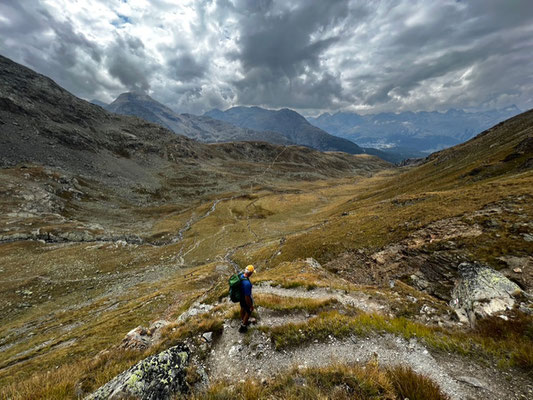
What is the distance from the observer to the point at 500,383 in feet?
20.4

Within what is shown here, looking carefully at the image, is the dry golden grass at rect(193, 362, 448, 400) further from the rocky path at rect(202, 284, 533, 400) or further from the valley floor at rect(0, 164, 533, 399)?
the valley floor at rect(0, 164, 533, 399)

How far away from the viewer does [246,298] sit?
10273mm

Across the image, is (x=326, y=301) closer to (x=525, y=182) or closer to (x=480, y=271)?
(x=480, y=271)

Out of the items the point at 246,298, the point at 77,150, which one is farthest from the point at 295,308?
the point at 77,150

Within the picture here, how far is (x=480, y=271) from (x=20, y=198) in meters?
123

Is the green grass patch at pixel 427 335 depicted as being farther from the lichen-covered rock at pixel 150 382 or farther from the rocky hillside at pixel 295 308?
the lichen-covered rock at pixel 150 382

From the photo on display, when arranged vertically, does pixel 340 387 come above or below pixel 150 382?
below

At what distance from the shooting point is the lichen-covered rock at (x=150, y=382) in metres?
6.38

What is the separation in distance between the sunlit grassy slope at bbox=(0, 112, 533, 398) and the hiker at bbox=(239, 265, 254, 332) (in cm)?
321

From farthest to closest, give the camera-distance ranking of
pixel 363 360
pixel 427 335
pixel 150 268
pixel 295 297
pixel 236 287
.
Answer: pixel 150 268, pixel 295 297, pixel 236 287, pixel 427 335, pixel 363 360

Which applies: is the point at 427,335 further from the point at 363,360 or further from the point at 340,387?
the point at 340,387

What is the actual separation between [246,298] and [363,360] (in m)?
5.32

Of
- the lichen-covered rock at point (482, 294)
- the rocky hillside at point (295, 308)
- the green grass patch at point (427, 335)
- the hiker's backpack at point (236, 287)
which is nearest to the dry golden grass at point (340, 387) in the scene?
the rocky hillside at point (295, 308)

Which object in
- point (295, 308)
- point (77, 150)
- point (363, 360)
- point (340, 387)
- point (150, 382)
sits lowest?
point (363, 360)
